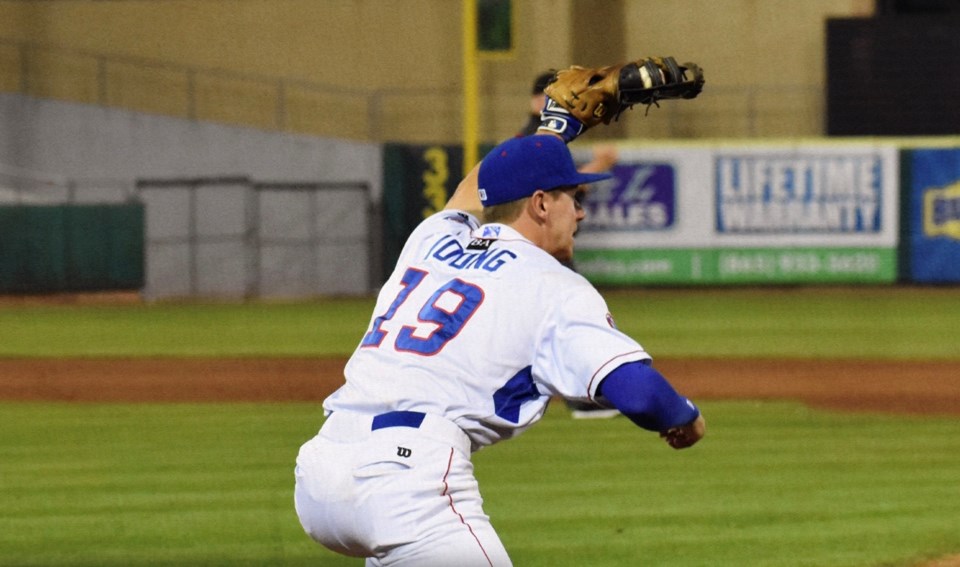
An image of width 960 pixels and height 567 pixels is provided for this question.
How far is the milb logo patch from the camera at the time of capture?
21172 mm

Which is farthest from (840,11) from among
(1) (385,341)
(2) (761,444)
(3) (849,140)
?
(1) (385,341)

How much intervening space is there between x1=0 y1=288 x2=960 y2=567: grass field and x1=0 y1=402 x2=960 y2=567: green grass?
16mm

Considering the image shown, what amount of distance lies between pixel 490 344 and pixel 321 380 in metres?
9.60

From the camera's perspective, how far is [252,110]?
25.9 meters

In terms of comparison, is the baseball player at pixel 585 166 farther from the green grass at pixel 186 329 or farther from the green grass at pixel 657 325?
the green grass at pixel 186 329

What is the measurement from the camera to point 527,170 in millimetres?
3404

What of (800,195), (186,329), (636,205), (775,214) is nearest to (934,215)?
(800,195)

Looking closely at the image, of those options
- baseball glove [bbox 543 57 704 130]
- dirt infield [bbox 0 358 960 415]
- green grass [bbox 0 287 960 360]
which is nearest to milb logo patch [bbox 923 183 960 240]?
green grass [bbox 0 287 960 360]

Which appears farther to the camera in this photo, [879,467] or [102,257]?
[102,257]

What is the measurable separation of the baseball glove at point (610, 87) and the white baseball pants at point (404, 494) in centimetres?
145

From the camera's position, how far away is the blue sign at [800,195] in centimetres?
2136

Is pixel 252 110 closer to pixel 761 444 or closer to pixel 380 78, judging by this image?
pixel 380 78

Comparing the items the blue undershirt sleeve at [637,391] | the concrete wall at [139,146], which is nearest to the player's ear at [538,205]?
the blue undershirt sleeve at [637,391]

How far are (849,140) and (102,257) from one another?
10.9m
